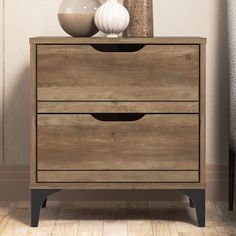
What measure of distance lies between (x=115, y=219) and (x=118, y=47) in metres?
0.61

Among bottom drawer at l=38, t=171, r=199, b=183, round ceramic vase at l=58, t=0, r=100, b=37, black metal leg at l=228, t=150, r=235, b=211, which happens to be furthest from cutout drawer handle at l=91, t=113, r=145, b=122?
black metal leg at l=228, t=150, r=235, b=211

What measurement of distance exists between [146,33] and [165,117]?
33 cm

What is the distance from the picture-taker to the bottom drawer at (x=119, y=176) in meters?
2.33

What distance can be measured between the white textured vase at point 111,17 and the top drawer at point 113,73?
0.11 m

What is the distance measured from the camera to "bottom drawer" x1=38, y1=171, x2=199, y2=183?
2.33m

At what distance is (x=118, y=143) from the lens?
7.63 feet

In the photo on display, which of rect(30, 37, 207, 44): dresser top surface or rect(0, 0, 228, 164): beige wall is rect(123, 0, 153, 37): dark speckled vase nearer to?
rect(30, 37, 207, 44): dresser top surface

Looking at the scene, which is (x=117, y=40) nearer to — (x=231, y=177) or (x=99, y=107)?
(x=99, y=107)

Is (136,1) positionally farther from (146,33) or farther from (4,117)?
(4,117)

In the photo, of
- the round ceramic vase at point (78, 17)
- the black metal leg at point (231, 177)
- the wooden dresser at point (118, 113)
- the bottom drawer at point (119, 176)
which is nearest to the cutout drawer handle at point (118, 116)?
the wooden dresser at point (118, 113)

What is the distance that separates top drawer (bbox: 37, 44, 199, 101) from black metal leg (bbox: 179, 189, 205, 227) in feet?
1.15

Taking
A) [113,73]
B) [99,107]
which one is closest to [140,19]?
[113,73]

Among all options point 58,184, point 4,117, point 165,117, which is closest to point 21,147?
point 4,117

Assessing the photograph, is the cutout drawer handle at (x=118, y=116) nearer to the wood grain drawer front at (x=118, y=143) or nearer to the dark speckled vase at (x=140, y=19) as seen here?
the wood grain drawer front at (x=118, y=143)
